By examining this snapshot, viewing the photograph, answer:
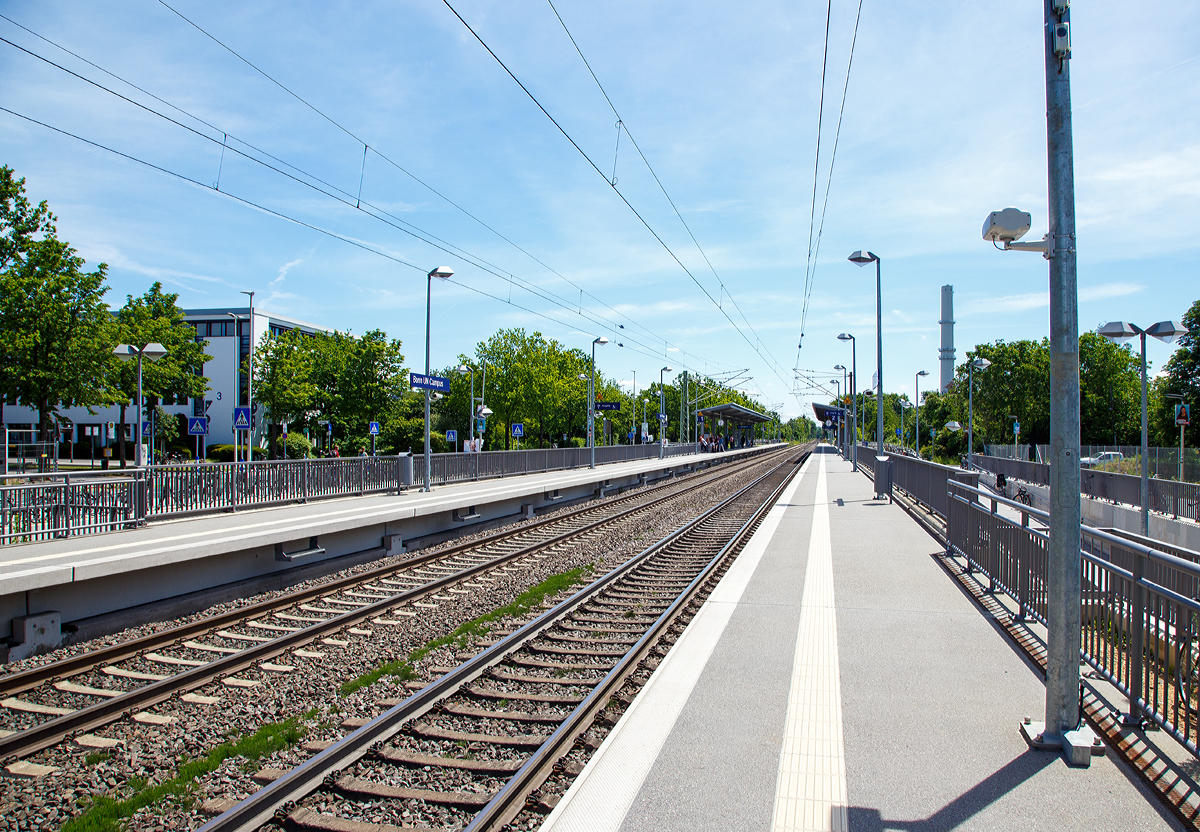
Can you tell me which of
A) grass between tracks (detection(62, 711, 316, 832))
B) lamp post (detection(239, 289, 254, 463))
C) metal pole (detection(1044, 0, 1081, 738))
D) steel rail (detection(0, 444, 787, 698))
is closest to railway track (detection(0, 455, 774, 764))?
steel rail (detection(0, 444, 787, 698))

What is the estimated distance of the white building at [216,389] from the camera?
57844 mm

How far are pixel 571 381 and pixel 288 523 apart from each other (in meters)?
46.8

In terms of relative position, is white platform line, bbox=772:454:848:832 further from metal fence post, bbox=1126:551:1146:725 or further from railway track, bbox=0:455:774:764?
railway track, bbox=0:455:774:764

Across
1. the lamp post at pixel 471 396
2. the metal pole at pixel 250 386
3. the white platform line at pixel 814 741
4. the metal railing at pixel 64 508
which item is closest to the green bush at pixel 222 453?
the metal pole at pixel 250 386

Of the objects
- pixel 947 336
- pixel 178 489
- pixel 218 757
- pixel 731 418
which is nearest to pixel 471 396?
pixel 731 418

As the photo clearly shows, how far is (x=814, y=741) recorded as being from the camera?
434 cm

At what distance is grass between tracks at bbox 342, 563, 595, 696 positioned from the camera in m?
6.03

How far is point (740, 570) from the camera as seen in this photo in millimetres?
9945

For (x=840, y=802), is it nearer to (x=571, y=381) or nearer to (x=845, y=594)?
(x=845, y=594)

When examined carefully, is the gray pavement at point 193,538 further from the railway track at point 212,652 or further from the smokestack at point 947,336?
the smokestack at point 947,336

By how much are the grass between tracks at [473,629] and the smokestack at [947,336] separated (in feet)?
267

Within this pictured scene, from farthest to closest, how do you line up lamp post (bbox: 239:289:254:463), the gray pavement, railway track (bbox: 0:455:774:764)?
lamp post (bbox: 239:289:254:463) < the gray pavement < railway track (bbox: 0:455:774:764)

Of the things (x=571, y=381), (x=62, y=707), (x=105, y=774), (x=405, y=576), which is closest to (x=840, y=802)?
(x=105, y=774)

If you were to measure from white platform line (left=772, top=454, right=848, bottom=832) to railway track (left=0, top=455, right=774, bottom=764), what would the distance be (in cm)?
442
